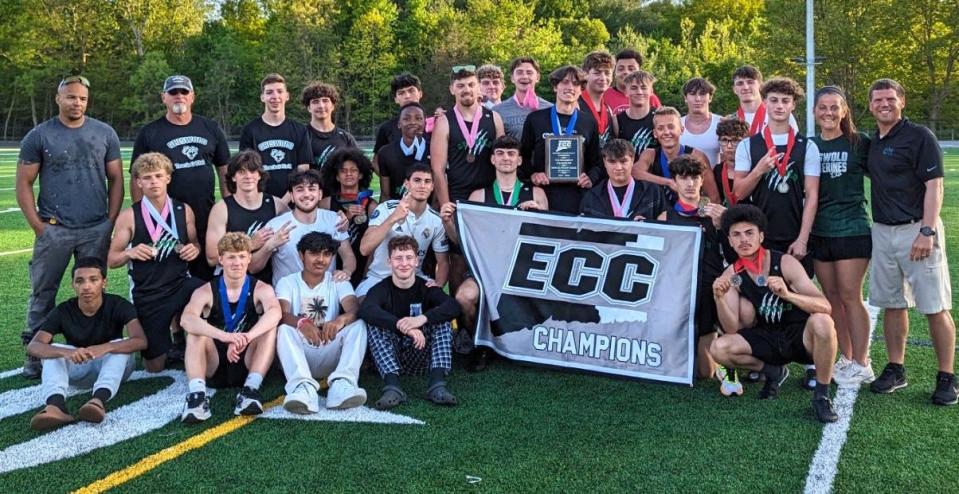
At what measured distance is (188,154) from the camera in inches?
241

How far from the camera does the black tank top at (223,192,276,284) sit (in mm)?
5723

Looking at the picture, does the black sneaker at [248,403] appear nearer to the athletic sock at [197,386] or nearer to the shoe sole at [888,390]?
the athletic sock at [197,386]

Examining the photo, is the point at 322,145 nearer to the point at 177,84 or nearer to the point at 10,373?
the point at 177,84

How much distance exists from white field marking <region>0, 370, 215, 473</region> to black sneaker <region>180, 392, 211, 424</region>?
0.54ft

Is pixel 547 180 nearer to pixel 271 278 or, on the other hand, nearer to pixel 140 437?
pixel 271 278

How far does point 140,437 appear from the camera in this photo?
4.39 metres

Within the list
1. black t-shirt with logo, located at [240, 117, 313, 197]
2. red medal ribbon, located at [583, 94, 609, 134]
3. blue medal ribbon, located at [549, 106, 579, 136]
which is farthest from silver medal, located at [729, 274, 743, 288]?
black t-shirt with logo, located at [240, 117, 313, 197]

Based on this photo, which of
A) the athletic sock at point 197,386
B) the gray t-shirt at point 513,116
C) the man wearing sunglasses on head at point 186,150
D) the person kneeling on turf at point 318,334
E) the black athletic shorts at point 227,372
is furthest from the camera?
the gray t-shirt at point 513,116

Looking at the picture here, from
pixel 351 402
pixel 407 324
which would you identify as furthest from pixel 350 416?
pixel 407 324

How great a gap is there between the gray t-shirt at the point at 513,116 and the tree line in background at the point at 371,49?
36.8 meters

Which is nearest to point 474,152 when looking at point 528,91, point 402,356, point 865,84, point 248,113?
point 528,91

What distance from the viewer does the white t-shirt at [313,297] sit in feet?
17.4

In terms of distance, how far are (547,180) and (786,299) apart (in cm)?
208

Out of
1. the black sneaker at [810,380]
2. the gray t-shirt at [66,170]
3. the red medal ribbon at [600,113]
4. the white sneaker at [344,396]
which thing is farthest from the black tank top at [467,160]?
the black sneaker at [810,380]
